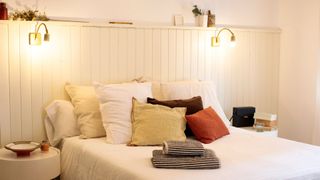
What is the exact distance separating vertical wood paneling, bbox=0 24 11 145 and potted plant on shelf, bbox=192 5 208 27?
180cm

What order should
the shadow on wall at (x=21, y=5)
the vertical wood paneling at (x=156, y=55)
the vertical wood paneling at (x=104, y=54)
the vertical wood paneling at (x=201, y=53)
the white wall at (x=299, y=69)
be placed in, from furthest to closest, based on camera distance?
the white wall at (x=299, y=69) → the vertical wood paneling at (x=201, y=53) → the vertical wood paneling at (x=156, y=55) → the vertical wood paneling at (x=104, y=54) → the shadow on wall at (x=21, y=5)

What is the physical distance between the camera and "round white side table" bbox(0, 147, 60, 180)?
9.00 ft

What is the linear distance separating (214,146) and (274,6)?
7.60ft

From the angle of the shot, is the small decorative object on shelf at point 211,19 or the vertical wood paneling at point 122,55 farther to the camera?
the small decorative object on shelf at point 211,19

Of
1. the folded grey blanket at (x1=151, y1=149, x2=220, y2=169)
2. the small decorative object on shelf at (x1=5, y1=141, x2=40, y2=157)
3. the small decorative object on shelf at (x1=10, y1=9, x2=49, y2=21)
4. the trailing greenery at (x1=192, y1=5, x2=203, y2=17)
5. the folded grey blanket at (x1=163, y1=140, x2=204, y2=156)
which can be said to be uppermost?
the trailing greenery at (x1=192, y1=5, x2=203, y2=17)

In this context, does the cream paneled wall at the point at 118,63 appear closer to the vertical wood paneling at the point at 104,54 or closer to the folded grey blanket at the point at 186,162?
the vertical wood paneling at the point at 104,54

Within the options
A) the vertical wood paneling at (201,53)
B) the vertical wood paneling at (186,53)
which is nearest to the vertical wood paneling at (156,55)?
the vertical wood paneling at (186,53)

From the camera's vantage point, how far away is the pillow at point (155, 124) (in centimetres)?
294

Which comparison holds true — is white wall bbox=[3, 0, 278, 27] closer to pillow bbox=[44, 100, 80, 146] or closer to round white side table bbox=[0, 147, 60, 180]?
pillow bbox=[44, 100, 80, 146]

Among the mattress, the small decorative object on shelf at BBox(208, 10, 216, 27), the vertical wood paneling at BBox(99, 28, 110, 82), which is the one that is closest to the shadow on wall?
the vertical wood paneling at BBox(99, 28, 110, 82)

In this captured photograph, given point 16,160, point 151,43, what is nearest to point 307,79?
point 151,43

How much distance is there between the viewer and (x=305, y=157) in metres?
2.63

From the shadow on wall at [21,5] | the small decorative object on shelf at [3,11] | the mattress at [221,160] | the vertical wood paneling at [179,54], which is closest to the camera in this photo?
the mattress at [221,160]

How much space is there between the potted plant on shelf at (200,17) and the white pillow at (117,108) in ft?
3.84
